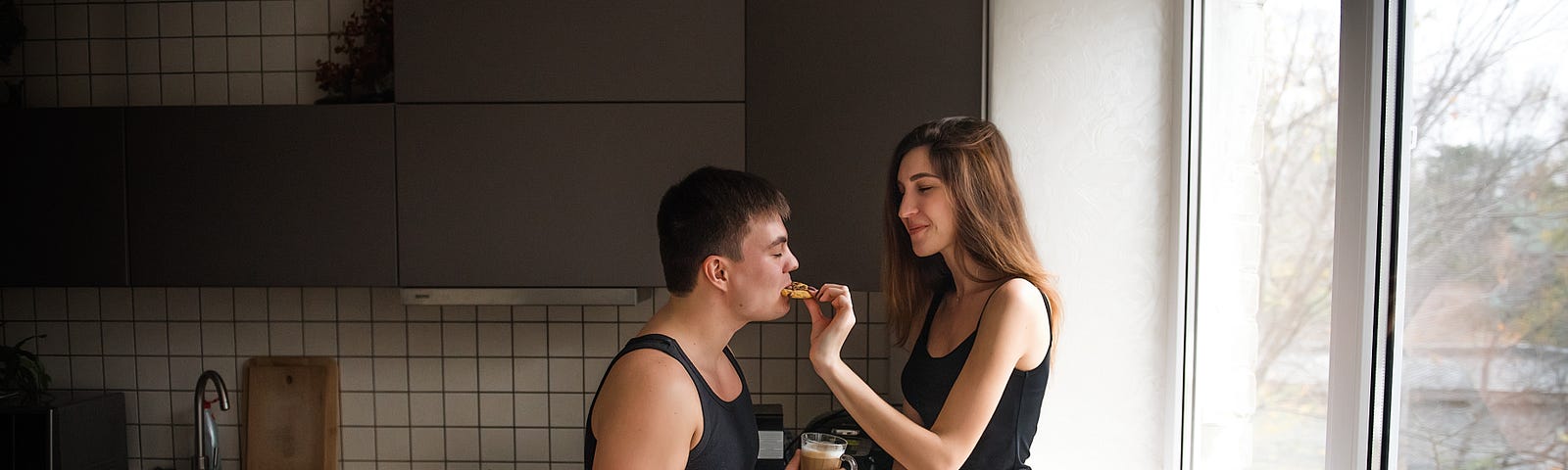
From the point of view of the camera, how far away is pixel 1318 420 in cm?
155

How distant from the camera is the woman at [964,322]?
1.58 m

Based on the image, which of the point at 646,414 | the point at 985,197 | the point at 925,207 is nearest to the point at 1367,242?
the point at 985,197

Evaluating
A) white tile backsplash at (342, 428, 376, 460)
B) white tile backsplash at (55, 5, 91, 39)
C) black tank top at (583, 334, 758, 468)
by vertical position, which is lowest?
white tile backsplash at (342, 428, 376, 460)

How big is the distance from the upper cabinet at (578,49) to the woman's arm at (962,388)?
0.87 m

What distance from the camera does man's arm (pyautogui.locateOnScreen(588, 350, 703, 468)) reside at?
1.25 meters

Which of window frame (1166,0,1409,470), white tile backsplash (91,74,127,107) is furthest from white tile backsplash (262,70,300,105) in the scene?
window frame (1166,0,1409,470)

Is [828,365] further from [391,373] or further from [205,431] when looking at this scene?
[205,431]

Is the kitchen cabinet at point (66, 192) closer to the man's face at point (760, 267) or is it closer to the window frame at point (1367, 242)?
the man's face at point (760, 267)

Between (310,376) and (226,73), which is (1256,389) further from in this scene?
(226,73)

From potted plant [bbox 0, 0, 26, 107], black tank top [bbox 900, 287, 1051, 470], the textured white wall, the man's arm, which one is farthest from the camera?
potted plant [bbox 0, 0, 26, 107]

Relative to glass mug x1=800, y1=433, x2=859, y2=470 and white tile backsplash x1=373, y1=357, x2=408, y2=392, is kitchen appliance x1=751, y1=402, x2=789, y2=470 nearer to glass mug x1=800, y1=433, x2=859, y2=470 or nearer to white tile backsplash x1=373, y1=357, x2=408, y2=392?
glass mug x1=800, y1=433, x2=859, y2=470

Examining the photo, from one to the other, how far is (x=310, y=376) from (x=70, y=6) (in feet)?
4.29

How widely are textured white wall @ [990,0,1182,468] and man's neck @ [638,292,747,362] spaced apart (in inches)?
38.5

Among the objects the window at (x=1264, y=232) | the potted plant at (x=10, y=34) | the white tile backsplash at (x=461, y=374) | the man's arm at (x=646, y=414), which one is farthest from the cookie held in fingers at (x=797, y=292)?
the potted plant at (x=10, y=34)
